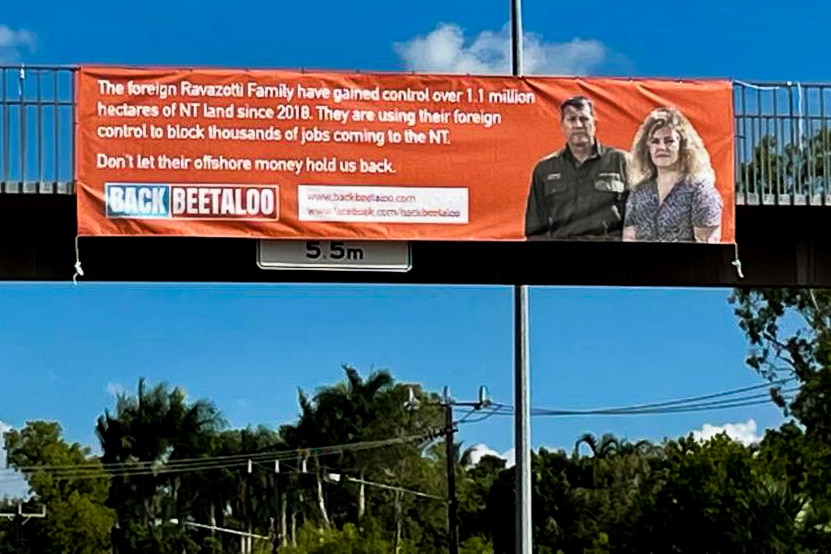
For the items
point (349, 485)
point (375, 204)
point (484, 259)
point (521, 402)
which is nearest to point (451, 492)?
point (521, 402)

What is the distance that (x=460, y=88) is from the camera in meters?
19.6

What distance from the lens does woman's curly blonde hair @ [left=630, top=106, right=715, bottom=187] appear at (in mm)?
20188

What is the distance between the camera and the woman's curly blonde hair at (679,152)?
20.2 metres

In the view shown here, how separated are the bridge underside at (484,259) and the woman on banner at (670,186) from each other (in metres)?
0.41

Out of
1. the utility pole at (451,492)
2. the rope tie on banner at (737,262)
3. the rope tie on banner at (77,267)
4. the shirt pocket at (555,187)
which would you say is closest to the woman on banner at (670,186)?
the rope tie on banner at (737,262)

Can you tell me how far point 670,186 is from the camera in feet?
66.2

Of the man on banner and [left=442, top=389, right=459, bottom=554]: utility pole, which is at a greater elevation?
the man on banner

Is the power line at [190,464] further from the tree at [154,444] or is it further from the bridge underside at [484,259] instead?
the bridge underside at [484,259]

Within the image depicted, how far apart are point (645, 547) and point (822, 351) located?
20935 millimetres

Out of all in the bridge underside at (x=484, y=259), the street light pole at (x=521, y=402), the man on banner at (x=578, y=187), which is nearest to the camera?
the man on banner at (x=578, y=187)

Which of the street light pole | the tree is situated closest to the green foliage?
the tree

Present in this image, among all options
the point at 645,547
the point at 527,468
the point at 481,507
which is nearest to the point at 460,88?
the point at 527,468

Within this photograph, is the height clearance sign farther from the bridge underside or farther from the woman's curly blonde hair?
the bridge underside

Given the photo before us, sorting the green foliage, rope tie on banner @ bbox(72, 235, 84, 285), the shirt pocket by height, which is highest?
the shirt pocket
